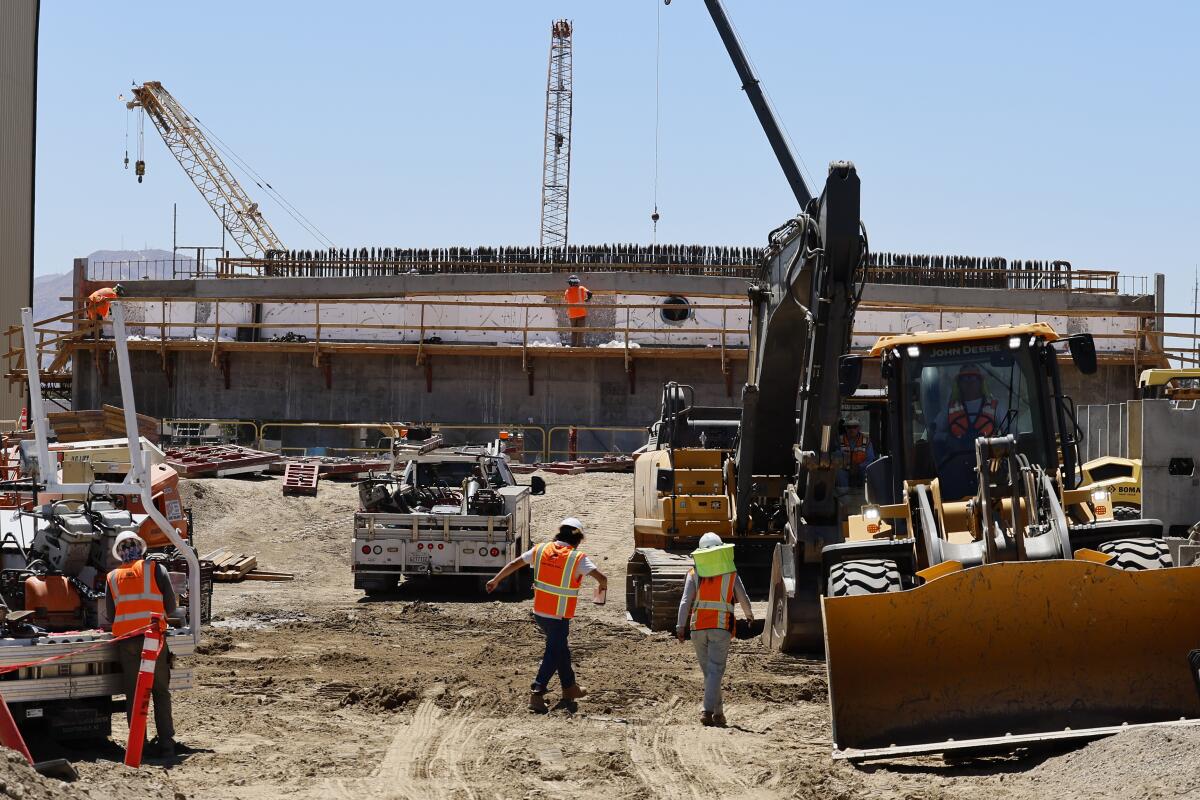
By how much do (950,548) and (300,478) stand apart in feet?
63.9

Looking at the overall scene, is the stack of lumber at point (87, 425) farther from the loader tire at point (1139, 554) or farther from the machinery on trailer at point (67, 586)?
the loader tire at point (1139, 554)

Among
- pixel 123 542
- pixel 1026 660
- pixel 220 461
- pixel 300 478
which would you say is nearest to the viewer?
pixel 1026 660

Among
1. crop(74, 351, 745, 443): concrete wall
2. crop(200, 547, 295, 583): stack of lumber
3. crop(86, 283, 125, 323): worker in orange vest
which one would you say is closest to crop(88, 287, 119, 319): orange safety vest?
crop(86, 283, 125, 323): worker in orange vest

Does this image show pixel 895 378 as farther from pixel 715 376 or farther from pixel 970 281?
pixel 970 281

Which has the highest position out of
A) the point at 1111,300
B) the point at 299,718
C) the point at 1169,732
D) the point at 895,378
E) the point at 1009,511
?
the point at 1111,300

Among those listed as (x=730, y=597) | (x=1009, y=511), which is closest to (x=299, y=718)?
(x=730, y=597)

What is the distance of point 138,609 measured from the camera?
30.9 feet

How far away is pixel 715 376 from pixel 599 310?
12.4 feet

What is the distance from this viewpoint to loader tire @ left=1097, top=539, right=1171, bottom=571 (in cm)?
1016

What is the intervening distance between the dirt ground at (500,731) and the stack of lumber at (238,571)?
357 centimetres

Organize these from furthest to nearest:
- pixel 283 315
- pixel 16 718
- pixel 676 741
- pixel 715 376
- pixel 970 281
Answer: pixel 970 281 → pixel 283 315 → pixel 715 376 → pixel 676 741 → pixel 16 718

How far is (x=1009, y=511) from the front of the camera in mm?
10484

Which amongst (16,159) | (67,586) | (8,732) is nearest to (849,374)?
(67,586)

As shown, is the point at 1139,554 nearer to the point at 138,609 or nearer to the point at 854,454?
the point at 854,454
